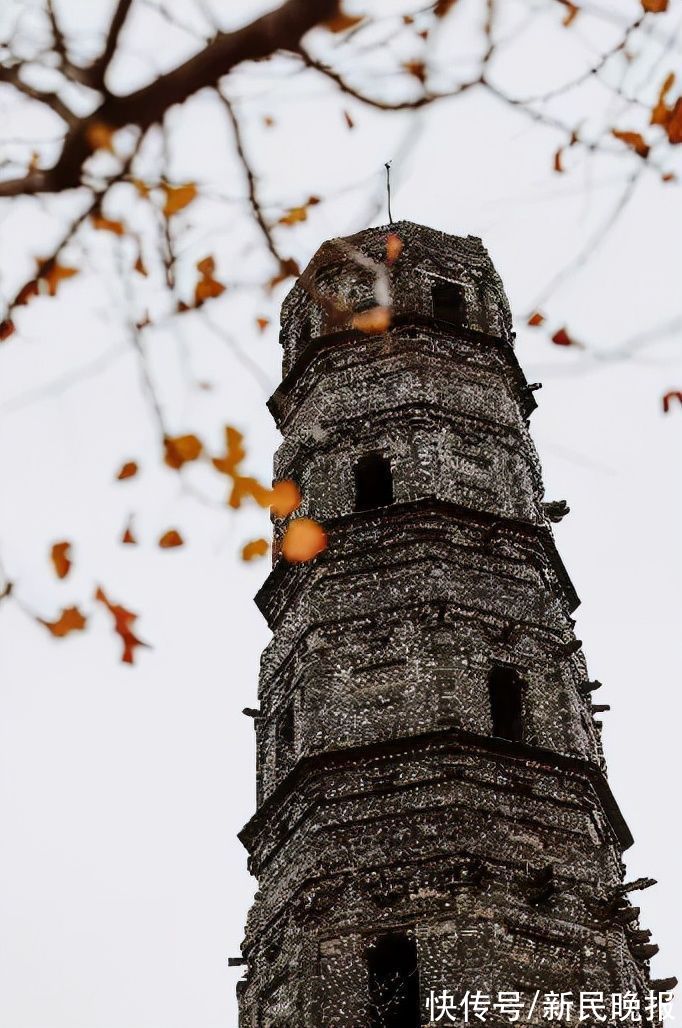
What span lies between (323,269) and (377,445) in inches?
193

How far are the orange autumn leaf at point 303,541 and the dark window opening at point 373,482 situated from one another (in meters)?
0.75

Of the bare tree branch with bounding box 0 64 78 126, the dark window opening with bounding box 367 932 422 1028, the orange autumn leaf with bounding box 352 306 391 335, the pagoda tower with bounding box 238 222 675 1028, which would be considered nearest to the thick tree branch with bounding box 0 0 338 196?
the bare tree branch with bounding box 0 64 78 126

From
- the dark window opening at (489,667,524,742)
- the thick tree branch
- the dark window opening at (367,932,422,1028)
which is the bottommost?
the dark window opening at (367,932,422,1028)

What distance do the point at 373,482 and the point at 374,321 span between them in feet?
9.91

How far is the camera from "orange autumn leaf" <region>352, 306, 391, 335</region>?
18427mm

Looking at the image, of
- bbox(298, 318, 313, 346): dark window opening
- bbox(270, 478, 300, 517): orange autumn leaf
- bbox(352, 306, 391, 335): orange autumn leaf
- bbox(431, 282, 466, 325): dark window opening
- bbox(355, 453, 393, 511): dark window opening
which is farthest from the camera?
bbox(298, 318, 313, 346): dark window opening

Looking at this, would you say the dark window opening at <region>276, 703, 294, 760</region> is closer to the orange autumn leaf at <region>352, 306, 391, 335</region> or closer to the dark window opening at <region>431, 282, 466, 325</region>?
the orange autumn leaf at <region>352, 306, 391, 335</region>

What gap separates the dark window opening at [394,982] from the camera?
1146 centimetres

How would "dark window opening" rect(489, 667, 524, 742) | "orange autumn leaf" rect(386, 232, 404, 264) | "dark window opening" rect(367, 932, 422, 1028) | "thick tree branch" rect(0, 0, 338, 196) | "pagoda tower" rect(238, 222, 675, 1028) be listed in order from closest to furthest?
"thick tree branch" rect(0, 0, 338, 196), "dark window opening" rect(367, 932, 422, 1028), "pagoda tower" rect(238, 222, 675, 1028), "dark window opening" rect(489, 667, 524, 742), "orange autumn leaf" rect(386, 232, 404, 264)

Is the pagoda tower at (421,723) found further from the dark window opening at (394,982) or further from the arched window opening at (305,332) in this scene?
the arched window opening at (305,332)

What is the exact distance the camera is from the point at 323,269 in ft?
67.8

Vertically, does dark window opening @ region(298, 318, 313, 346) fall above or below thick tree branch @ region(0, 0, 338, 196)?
above

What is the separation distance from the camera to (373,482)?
1689 cm

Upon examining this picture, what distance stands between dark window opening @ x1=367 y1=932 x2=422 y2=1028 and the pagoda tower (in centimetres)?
2
